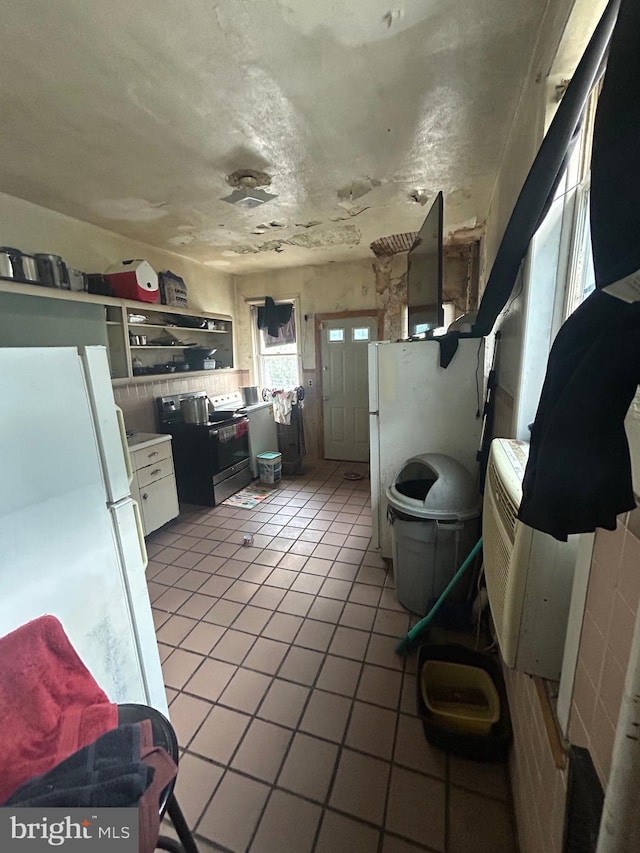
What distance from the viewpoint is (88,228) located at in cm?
291

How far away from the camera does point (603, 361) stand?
17.3 inches

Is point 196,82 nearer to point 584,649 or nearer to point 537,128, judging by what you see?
point 537,128

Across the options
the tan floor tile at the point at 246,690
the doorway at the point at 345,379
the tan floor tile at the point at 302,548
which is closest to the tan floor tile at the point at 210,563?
the tan floor tile at the point at 302,548

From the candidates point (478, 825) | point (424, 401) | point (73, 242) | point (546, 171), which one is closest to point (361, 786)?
point (478, 825)

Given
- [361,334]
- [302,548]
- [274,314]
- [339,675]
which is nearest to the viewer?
[339,675]

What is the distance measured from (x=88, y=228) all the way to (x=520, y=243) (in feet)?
10.8

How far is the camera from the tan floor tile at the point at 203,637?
71.5 inches

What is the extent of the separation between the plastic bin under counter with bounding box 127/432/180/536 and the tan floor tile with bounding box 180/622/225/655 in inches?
44.4

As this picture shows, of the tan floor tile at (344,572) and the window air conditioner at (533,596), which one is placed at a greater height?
the window air conditioner at (533,596)

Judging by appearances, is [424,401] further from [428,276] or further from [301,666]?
[301,666]

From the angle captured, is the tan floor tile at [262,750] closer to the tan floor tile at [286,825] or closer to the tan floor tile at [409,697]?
the tan floor tile at [286,825]

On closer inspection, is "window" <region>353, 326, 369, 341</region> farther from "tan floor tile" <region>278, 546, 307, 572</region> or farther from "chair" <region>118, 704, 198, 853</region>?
"chair" <region>118, 704, 198, 853</region>

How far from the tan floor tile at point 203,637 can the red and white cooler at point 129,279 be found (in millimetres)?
2616

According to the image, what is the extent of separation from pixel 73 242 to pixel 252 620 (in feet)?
10.4
